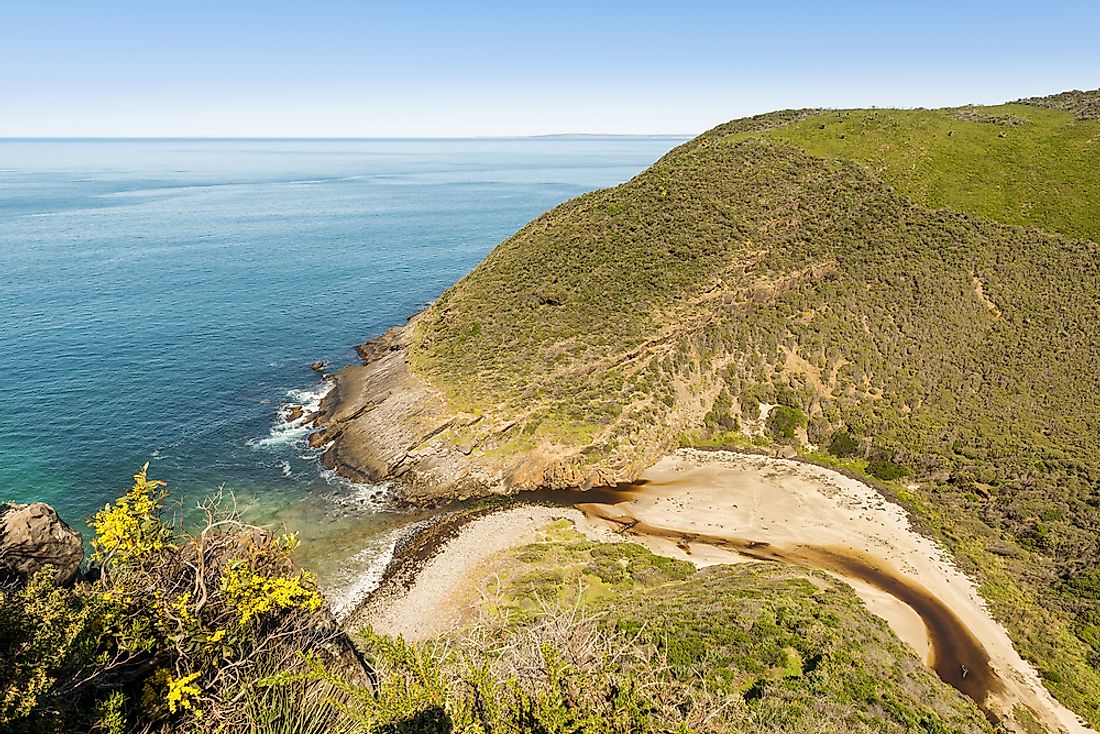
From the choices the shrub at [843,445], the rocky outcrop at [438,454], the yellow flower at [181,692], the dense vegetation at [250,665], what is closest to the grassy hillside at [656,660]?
the dense vegetation at [250,665]

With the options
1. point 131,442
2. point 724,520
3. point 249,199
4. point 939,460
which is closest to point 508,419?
point 724,520

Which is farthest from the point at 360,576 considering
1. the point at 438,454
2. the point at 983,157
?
the point at 983,157

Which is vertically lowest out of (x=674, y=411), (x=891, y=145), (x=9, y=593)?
(x=674, y=411)

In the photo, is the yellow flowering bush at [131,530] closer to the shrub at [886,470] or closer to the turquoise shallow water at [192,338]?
the turquoise shallow water at [192,338]

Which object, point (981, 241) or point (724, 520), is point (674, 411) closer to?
point (724, 520)

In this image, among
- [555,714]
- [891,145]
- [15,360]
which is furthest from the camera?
[891,145]

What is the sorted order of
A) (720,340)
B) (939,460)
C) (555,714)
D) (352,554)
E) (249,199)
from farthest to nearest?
1. (249,199)
2. (720,340)
3. (939,460)
4. (352,554)
5. (555,714)

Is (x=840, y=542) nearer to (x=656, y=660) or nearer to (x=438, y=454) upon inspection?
(x=656, y=660)
